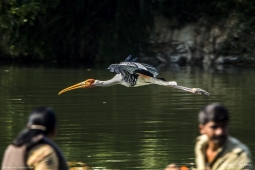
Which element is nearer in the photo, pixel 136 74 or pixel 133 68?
pixel 133 68

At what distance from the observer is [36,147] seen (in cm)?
458

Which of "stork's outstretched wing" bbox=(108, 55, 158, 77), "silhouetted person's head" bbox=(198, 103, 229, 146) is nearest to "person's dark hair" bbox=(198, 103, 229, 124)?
"silhouetted person's head" bbox=(198, 103, 229, 146)

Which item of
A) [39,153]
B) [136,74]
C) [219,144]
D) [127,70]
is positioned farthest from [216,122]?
[136,74]

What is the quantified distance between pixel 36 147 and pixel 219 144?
111cm

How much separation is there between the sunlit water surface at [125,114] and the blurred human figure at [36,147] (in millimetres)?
4268

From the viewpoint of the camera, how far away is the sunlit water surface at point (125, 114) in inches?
387

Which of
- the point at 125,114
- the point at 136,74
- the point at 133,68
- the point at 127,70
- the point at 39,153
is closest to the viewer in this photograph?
the point at 39,153

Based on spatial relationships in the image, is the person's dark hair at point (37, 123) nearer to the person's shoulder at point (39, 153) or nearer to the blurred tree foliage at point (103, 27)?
the person's shoulder at point (39, 153)

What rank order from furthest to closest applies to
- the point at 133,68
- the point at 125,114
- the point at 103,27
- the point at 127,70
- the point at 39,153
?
the point at 103,27 < the point at 125,114 < the point at 127,70 < the point at 133,68 < the point at 39,153

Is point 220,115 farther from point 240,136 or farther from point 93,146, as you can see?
point 240,136

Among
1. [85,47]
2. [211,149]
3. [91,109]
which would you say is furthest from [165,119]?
[85,47]

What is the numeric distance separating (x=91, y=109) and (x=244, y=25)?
13338 millimetres

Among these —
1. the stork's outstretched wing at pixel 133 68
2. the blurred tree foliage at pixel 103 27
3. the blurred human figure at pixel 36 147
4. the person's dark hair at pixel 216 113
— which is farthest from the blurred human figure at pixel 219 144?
the blurred tree foliage at pixel 103 27

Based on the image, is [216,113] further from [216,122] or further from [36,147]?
[36,147]
